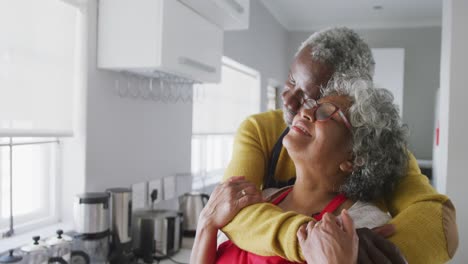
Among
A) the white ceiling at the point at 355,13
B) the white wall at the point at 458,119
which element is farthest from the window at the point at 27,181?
the white ceiling at the point at 355,13

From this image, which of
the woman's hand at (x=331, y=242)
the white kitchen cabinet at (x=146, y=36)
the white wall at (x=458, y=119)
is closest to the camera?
the woman's hand at (x=331, y=242)

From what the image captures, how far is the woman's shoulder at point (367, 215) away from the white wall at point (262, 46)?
2.74m

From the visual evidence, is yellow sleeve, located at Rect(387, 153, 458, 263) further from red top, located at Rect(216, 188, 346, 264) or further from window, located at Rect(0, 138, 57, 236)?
window, located at Rect(0, 138, 57, 236)

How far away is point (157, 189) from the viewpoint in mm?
2541

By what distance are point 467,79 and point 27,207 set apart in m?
2.61

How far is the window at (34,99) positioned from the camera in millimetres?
1604

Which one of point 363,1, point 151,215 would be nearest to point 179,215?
point 151,215

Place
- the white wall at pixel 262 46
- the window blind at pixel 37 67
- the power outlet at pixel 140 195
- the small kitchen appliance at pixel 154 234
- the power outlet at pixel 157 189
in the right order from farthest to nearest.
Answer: the white wall at pixel 262 46, the power outlet at pixel 157 189, the power outlet at pixel 140 195, the small kitchen appliance at pixel 154 234, the window blind at pixel 37 67

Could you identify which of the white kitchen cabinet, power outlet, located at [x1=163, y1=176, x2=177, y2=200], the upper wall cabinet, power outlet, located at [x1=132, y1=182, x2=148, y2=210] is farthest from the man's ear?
power outlet, located at [x1=163, y1=176, x2=177, y2=200]

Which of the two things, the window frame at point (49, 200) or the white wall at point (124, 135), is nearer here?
the window frame at point (49, 200)

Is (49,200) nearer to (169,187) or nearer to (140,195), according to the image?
(140,195)

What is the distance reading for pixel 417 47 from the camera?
5.72m

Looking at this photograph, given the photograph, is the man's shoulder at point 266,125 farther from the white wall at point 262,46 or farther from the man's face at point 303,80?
the white wall at point 262,46

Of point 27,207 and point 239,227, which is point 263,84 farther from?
point 239,227
